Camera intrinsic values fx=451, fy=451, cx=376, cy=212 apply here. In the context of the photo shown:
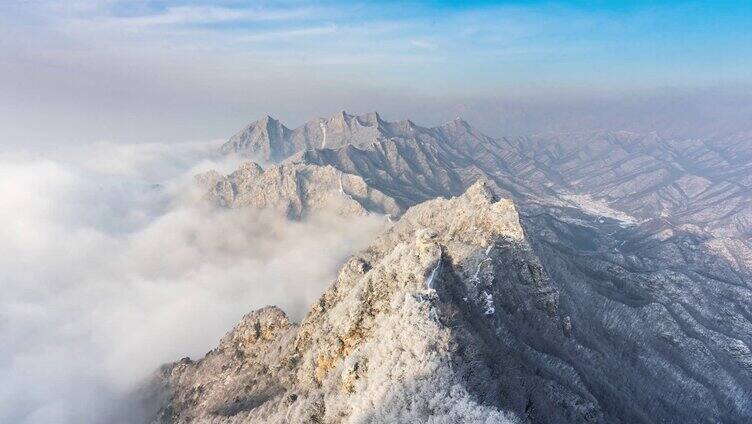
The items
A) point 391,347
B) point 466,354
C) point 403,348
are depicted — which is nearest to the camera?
point 466,354

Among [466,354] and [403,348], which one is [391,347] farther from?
[466,354]

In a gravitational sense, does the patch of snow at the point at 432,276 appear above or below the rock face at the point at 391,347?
Answer: above

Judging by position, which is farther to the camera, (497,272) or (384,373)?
(497,272)

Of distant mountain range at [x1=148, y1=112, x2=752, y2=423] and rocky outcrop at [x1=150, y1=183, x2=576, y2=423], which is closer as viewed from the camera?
rocky outcrop at [x1=150, y1=183, x2=576, y2=423]

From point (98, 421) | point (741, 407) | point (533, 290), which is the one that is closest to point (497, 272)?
point (533, 290)

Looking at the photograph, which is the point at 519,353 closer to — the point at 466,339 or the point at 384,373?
the point at 466,339

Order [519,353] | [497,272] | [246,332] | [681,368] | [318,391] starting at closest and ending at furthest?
[318,391]
[519,353]
[497,272]
[246,332]
[681,368]

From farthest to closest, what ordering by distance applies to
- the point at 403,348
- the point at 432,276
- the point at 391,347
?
the point at 432,276 < the point at 391,347 < the point at 403,348

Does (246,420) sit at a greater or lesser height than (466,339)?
lesser

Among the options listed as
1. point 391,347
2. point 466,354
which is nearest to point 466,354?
point 466,354

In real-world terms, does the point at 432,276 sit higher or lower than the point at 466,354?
higher

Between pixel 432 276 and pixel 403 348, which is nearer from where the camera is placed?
pixel 403 348
